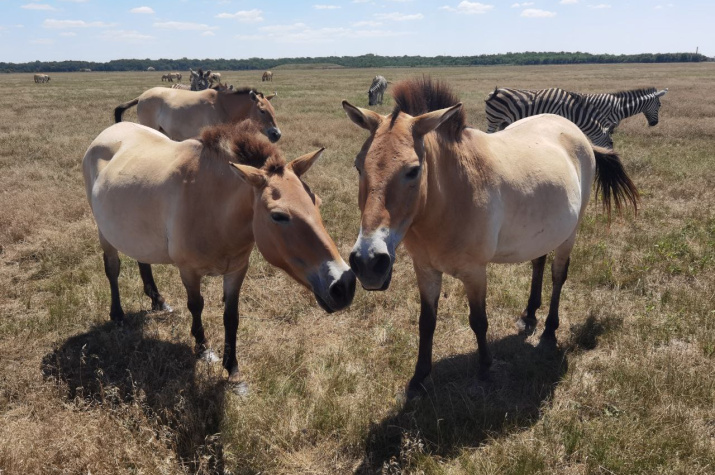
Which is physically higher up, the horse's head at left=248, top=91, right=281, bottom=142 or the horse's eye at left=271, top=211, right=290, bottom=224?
the horse's head at left=248, top=91, right=281, bottom=142

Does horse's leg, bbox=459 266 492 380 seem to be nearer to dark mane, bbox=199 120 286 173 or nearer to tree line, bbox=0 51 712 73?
Answer: dark mane, bbox=199 120 286 173

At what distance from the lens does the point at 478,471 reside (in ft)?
9.30

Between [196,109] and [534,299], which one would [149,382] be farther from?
[196,109]

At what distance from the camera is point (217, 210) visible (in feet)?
11.4

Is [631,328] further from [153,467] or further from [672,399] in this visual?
[153,467]

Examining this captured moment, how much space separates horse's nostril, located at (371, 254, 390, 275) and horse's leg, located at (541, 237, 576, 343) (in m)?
2.62

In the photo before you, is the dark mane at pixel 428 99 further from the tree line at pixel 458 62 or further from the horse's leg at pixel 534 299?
the tree line at pixel 458 62

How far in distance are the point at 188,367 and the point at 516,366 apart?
3060 mm

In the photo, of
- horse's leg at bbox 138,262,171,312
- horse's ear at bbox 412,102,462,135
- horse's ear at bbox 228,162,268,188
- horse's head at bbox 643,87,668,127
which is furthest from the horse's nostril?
horse's head at bbox 643,87,668,127

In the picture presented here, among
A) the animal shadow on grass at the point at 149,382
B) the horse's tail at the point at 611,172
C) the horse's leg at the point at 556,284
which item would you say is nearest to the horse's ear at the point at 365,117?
the animal shadow on grass at the point at 149,382

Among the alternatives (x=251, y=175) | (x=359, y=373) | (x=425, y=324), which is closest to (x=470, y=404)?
(x=425, y=324)

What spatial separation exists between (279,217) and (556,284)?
3.15 m

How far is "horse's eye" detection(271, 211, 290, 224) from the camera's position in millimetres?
2988

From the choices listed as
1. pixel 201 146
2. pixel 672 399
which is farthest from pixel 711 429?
pixel 201 146
